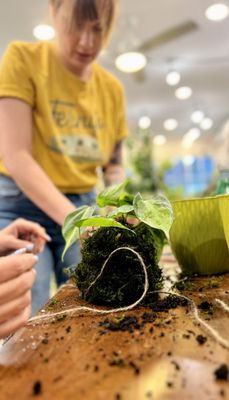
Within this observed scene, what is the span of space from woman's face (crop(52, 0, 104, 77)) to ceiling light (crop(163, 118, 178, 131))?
7.03 meters

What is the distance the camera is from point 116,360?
373 millimetres

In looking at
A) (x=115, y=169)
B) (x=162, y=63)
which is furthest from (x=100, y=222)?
(x=162, y=63)

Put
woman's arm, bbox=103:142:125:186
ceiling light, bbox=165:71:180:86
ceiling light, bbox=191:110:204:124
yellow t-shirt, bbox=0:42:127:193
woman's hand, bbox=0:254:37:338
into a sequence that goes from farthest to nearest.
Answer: ceiling light, bbox=191:110:204:124, ceiling light, bbox=165:71:180:86, woman's arm, bbox=103:142:125:186, yellow t-shirt, bbox=0:42:127:193, woman's hand, bbox=0:254:37:338

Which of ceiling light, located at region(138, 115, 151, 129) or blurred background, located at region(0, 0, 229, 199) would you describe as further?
ceiling light, located at region(138, 115, 151, 129)

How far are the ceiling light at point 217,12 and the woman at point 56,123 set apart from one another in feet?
8.78

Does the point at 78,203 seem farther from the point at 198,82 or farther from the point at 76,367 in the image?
the point at 198,82

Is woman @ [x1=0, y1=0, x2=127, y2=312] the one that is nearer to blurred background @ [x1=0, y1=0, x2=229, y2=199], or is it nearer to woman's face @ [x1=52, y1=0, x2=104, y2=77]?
woman's face @ [x1=52, y1=0, x2=104, y2=77]

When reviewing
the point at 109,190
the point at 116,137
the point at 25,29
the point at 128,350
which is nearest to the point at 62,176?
the point at 116,137

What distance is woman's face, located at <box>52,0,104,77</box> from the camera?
41.4 inches

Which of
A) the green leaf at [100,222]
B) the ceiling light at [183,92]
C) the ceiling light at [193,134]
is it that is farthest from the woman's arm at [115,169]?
the ceiling light at [193,134]

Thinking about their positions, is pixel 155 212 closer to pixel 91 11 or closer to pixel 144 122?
pixel 91 11

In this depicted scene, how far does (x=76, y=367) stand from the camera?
36 centimetres

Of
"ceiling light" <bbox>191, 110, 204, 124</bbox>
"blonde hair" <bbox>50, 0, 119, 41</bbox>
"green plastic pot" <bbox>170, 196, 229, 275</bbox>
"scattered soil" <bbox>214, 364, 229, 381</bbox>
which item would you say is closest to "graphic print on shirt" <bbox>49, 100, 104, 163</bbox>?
"blonde hair" <bbox>50, 0, 119, 41</bbox>

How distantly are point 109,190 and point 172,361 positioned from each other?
1.21 feet
